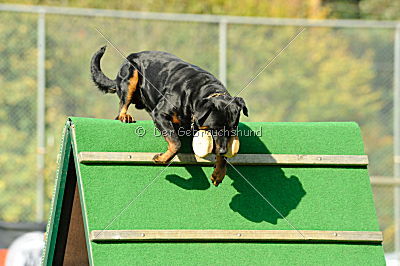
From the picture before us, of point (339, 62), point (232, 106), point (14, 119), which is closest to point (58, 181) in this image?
point (232, 106)

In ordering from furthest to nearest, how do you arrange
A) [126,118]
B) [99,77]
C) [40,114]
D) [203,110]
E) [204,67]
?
[204,67] < [40,114] < [99,77] < [126,118] < [203,110]

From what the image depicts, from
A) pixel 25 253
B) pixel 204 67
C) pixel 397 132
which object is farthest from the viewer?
pixel 397 132

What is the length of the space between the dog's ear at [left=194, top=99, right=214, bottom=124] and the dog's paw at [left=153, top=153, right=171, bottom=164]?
31 centimetres

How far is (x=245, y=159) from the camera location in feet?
13.3

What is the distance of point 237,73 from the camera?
7090 mm

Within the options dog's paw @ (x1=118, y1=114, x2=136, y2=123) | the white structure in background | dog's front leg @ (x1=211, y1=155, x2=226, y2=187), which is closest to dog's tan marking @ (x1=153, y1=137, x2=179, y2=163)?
dog's front leg @ (x1=211, y1=155, x2=226, y2=187)

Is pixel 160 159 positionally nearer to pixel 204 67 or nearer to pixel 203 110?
Answer: pixel 203 110

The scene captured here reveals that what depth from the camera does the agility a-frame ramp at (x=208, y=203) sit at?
3.64m

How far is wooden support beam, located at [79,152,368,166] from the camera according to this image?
3770 mm

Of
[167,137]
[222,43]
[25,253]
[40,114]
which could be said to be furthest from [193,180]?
[222,43]

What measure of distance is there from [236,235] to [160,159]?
0.59 metres

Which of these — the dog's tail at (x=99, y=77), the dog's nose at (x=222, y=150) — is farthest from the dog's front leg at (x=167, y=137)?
the dog's tail at (x=99, y=77)

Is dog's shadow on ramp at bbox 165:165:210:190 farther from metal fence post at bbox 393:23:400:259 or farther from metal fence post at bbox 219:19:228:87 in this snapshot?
metal fence post at bbox 393:23:400:259

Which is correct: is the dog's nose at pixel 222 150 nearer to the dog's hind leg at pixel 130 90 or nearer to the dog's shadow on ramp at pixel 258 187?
the dog's shadow on ramp at pixel 258 187
